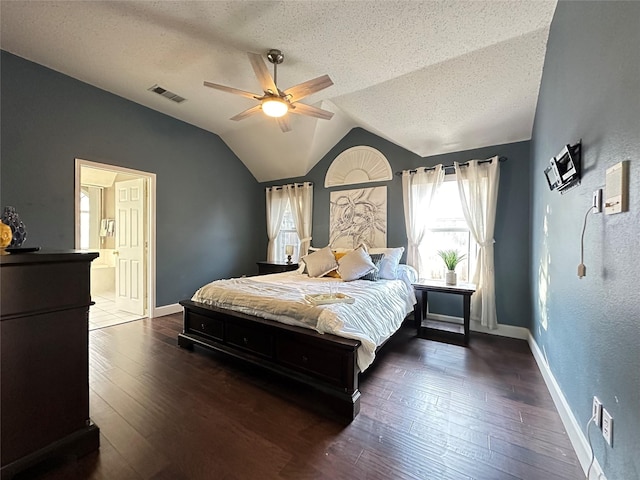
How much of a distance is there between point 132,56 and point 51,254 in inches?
99.6

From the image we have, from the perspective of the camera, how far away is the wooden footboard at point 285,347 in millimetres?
1988

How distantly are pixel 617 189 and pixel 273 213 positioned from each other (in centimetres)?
518

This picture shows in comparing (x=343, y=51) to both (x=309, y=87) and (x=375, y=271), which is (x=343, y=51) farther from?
(x=375, y=271)

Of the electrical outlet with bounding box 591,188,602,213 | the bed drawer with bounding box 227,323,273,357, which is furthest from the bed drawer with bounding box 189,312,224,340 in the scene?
the electrical outlet with bounding box 591,188,602,213

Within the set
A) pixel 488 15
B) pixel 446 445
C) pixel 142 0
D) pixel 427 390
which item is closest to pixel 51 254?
pixel 142 0

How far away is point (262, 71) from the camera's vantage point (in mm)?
2252

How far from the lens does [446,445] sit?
1.66 m

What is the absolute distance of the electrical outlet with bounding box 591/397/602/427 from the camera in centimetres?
132

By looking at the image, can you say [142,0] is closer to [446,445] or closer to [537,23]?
[537,23]

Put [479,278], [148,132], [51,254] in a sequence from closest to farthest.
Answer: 1. [51,254]
2. [479,278]
3. [148,132]

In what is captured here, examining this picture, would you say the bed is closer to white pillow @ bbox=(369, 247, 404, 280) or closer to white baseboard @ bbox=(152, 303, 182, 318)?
white pillow @ bbox=(369, 247, 404, 280)

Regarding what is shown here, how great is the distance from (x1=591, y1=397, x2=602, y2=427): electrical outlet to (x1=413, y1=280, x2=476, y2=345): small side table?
75.8 inches

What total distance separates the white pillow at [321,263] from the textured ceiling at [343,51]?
1.92 m

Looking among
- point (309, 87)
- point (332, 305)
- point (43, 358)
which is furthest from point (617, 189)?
point (43, 358)
